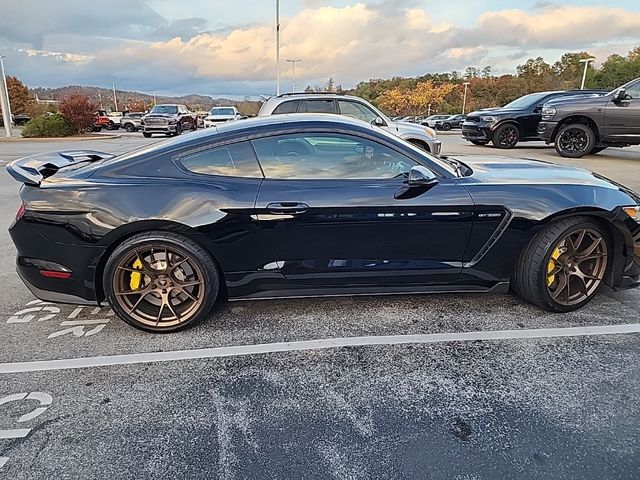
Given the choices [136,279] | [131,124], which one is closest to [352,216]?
[136,279]

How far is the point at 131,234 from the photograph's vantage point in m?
2.84

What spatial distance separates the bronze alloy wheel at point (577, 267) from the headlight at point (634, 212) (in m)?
0.24

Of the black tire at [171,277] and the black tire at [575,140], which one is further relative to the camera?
the black tire at [575,140]

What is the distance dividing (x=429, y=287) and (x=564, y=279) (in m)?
0.97

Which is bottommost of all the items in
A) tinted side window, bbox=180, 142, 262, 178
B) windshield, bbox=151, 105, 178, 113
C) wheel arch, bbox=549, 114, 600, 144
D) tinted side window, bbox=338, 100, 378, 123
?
tinted side window, bbox=180, 142, 262, 178

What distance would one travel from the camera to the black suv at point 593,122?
9766 mm

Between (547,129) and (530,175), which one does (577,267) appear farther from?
(547,129)

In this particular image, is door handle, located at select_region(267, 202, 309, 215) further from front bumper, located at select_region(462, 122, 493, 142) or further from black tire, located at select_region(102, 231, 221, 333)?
front bumper, located at select_region(462, 122, 493, 142)

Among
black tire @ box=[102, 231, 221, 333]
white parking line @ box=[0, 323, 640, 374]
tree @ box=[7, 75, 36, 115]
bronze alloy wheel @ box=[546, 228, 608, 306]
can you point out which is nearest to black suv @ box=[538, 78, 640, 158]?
bronze alloy wheel @ box=[546, 228, 608, 306]

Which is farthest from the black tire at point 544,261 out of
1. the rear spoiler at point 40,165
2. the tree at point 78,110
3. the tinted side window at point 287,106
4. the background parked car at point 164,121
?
the tree at point 78,110

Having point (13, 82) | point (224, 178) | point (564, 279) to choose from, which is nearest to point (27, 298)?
point (224, 178)

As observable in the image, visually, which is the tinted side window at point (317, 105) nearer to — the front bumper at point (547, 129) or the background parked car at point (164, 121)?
the front bumper at point (547, 129)

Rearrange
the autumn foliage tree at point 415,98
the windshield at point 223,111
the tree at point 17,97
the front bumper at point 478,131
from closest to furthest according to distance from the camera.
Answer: the front bumper at point 478,131 < the windshield at point 223,111 < the tree at point 17,97 < the autumn foliage tree at point 415,98

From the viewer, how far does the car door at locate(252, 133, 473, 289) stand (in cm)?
287
